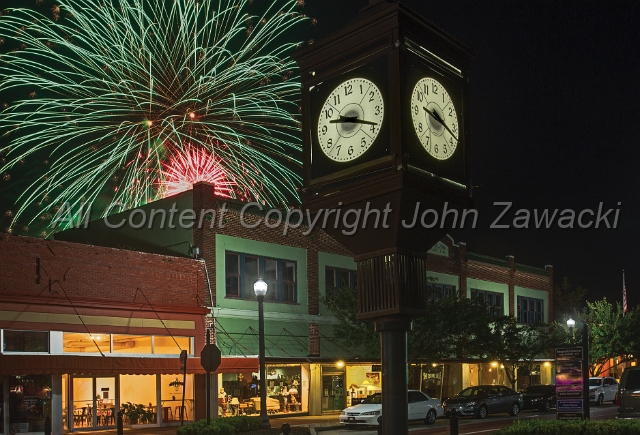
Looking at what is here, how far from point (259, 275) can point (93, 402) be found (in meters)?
9.13

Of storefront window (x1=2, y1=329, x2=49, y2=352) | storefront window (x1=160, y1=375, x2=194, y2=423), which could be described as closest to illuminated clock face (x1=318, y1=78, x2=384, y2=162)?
storefront window (x1=2, y1=329, x2=49, y2=352)

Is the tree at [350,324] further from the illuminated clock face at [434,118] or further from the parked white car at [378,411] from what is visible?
the illuminated clock face at [434,118]

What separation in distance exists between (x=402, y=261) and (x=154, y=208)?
2942 cm

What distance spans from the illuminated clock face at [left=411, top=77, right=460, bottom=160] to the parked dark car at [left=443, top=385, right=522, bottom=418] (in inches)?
1185

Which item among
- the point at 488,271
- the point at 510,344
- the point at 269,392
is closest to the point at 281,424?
the point at 269,392

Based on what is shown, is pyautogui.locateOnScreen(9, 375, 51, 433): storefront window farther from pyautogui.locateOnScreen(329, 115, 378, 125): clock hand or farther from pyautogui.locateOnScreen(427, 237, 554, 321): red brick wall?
pyautogui.locateOnScreen(427, 237, 554, 321): red brick wall

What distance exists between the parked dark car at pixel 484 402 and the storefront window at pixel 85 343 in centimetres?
1477

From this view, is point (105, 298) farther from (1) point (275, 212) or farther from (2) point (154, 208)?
(1) point (275, 212)

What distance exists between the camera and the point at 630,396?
2152cm

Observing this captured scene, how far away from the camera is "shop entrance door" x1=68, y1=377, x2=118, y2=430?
27.6 m

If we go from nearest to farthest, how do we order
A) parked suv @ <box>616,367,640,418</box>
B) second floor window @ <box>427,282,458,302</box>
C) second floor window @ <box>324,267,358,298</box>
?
parked suv @ <box>616,367,640,418</box>
second floor window @ <box>324,267,358,298</box>
second floor window @ <box>427,282,458,302</box>

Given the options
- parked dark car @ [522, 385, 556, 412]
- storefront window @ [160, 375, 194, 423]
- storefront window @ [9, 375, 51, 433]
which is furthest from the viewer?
parked dark car @ [522, 385, 556, 412]

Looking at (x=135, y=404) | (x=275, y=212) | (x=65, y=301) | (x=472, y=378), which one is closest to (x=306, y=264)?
(x=275, y=212)

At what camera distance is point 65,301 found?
26328 millimetres
